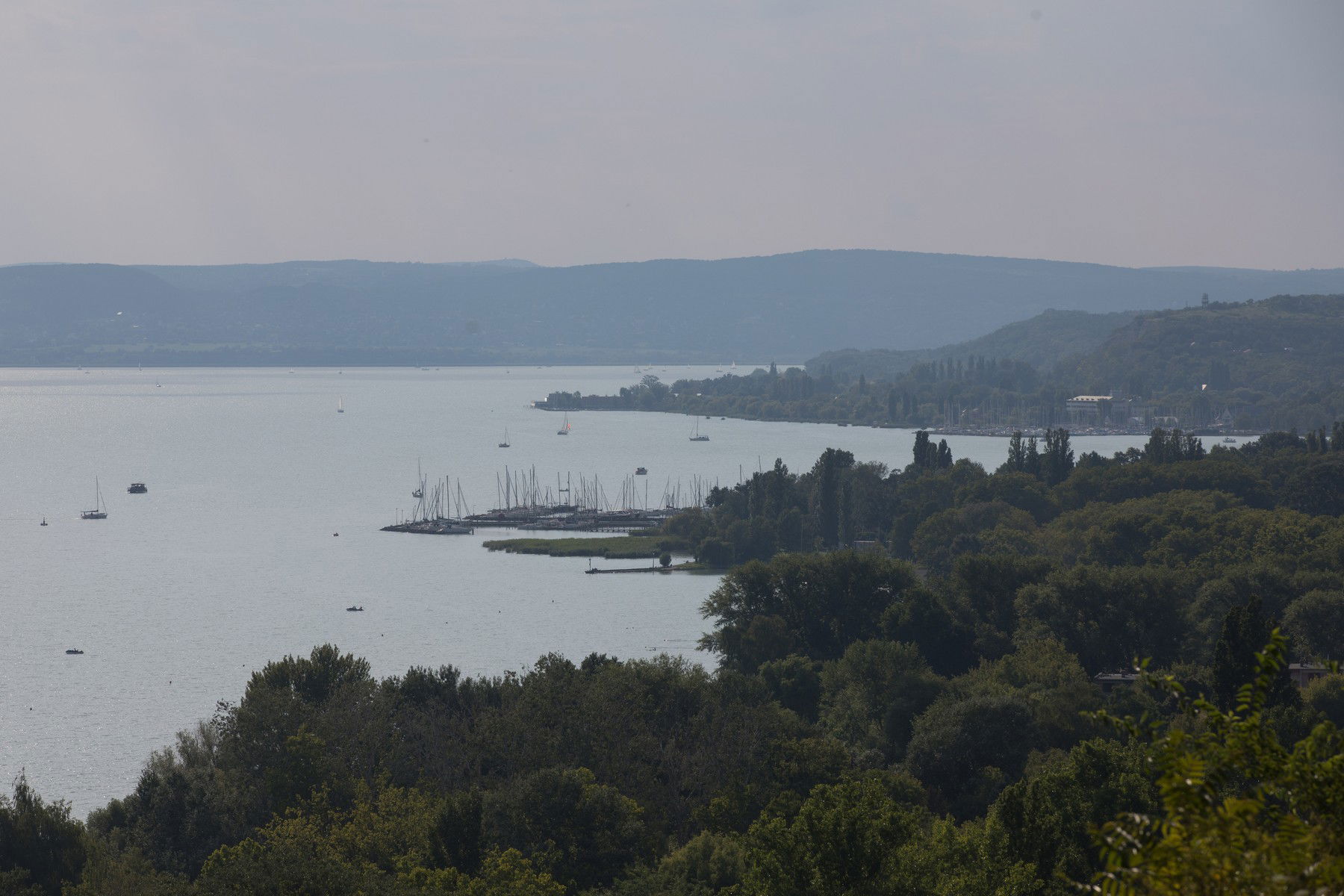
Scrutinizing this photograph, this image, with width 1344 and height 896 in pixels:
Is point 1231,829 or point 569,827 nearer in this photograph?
point 1231,829

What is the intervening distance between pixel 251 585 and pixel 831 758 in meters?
48.7

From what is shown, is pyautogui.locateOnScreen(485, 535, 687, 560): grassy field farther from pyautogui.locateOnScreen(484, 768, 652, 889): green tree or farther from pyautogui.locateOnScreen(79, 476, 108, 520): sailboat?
pyautogui.locateOnScreen(484, 768, 652, 889): green tree

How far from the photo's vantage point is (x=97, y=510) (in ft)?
323

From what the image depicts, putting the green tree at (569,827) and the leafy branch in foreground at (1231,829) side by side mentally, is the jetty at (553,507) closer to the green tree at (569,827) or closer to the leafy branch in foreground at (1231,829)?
the green tree at (569,827)

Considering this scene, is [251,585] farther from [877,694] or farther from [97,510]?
[877,694]

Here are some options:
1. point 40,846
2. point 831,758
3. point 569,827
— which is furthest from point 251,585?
point 569,827

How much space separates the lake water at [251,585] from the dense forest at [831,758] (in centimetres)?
842

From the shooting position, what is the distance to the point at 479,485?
112 m

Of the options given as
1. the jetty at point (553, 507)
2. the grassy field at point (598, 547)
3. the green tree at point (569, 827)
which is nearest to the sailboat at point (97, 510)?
the jetty at point (553, 507)

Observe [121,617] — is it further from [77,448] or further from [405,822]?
[77,448]

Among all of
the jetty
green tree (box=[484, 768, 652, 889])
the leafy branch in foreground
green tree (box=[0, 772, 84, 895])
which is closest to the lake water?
the jetty

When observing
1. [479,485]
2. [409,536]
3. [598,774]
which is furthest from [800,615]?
[479,485]

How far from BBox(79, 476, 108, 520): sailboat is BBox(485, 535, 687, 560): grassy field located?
29.3m

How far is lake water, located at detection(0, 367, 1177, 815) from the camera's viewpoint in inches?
1855
